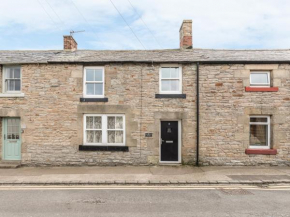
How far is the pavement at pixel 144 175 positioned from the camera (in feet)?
24.2

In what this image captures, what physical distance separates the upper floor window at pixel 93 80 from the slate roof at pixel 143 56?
47cm

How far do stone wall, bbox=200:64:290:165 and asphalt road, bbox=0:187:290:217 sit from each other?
312 centimetres

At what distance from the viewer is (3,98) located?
1016 centimetres

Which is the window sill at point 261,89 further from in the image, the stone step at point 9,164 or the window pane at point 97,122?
the stone step at point 9,164

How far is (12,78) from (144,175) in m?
8.08

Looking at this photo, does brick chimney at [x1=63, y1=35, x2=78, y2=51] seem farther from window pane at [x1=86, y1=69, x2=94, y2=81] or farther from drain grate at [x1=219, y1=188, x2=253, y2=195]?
drain grate at [x1=219, y1=188, x2=253, y2=195]

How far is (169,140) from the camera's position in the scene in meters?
10.2

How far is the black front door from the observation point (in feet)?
33.3

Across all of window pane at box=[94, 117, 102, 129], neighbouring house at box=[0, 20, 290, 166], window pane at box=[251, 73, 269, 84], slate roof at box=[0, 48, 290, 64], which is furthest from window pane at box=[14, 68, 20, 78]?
window pane at box=[251, 73, 269, 84]

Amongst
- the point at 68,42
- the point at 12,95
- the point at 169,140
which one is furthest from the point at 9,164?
the point at 169,140

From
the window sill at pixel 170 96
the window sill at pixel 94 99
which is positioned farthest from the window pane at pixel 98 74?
the window sill at pixel 170 96

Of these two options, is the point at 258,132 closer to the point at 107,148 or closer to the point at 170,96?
the point at 170,96

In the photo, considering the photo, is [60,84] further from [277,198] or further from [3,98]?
[277,198]

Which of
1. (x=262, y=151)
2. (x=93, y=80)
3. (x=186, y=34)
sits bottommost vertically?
(x=262, y=151)
